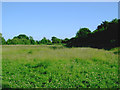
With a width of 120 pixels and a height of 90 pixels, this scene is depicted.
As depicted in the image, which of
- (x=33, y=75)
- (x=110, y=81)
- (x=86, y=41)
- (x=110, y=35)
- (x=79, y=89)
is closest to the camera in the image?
(x=79, y=89)

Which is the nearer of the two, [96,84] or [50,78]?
[96,84]

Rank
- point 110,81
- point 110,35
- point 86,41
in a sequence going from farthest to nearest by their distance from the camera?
1. point 86,41
2. point 110,35
3. point 110,81

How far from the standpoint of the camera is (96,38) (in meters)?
32.7

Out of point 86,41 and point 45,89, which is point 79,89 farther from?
point 86,41

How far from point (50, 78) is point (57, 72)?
781 millimetres

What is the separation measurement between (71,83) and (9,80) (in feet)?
9.27

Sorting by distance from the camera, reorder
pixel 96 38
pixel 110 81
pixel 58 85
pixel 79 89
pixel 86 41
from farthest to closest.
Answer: pixel 86 41, pixel 96 38, pixel 110 81, pixel 58 85, pixel 79 89

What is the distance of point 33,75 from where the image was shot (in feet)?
19.7

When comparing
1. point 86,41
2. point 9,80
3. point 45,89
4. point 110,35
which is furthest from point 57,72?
point 86,41

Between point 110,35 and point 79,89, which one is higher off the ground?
point 110,35

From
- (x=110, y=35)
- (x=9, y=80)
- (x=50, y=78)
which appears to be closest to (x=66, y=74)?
(x=50, y=78)

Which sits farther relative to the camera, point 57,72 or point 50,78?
point 57,72

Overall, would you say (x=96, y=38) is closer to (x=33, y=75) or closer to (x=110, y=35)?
(x=110, y=35)

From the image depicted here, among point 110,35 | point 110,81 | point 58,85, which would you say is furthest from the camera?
point 110,35
